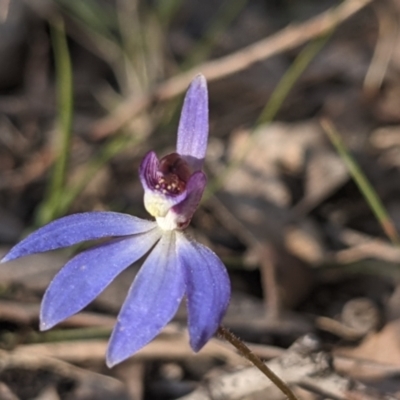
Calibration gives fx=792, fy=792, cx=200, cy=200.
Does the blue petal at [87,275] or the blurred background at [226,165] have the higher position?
the blurred background at [226,165]

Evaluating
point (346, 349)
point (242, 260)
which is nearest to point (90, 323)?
point (242, 260)

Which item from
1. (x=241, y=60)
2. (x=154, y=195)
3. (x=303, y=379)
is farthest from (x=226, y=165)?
(x=154, y=195)

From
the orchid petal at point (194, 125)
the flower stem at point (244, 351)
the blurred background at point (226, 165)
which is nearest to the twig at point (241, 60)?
the blurred background at point (226, 165)

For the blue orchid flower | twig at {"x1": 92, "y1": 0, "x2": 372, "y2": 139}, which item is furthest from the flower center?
twig at {"x1": 92, "y1": 0, "x2": 372, "y2": 139}

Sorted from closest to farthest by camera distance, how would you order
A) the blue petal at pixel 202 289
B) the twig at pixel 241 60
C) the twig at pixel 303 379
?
the blue petal at pixel 202 289
the twig at pixel 303 379
the twig at pixel 241 60

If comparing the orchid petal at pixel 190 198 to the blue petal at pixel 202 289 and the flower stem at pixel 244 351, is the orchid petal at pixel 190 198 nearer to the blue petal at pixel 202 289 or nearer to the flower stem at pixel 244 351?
the blue petal at pixel 202 289

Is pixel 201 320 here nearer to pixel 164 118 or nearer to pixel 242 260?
pixel 242 260
